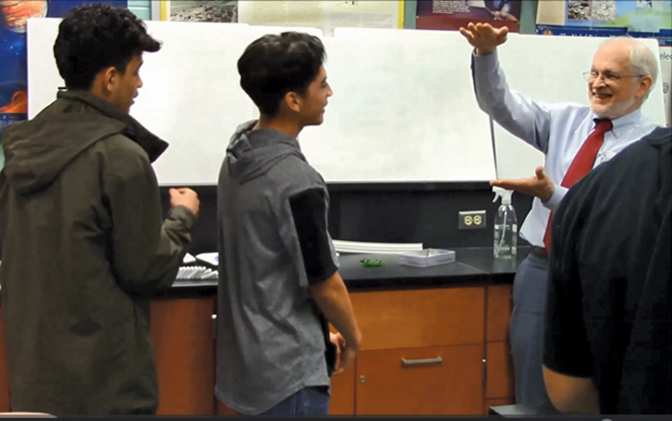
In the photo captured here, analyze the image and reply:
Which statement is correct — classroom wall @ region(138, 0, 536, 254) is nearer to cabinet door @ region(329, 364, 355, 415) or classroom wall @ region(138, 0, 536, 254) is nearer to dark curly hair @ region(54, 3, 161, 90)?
cabinet door @ region(329, 364, 355, 415)

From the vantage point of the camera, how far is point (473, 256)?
2.56 m

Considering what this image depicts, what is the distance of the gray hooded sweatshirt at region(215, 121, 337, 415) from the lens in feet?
4.49

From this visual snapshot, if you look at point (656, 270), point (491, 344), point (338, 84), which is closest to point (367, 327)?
point (491, 344)

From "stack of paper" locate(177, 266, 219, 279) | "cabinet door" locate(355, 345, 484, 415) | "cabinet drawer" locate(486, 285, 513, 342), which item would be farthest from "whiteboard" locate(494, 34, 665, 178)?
"stack of paper" locate(177, 266, 219, 279)

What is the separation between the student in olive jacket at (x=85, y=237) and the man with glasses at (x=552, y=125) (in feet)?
3.58

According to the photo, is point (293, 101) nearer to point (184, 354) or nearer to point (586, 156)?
point (184, 354)

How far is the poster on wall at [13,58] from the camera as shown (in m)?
2.28

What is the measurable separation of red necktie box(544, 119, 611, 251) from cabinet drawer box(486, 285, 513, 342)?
25cm

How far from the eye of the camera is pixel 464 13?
2795 mm

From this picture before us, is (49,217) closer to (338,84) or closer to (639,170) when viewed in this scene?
(639,170)

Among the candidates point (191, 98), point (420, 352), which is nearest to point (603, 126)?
point (420, 352)

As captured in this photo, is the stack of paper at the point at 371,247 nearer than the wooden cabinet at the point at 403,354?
No

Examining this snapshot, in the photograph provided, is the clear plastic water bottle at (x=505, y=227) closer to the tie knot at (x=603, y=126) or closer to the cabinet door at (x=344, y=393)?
the tie knot at (x=603, y=126)

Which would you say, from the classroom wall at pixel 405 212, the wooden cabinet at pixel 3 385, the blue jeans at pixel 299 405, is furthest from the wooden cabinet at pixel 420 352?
the wooden cabinet at pixel 3 385
